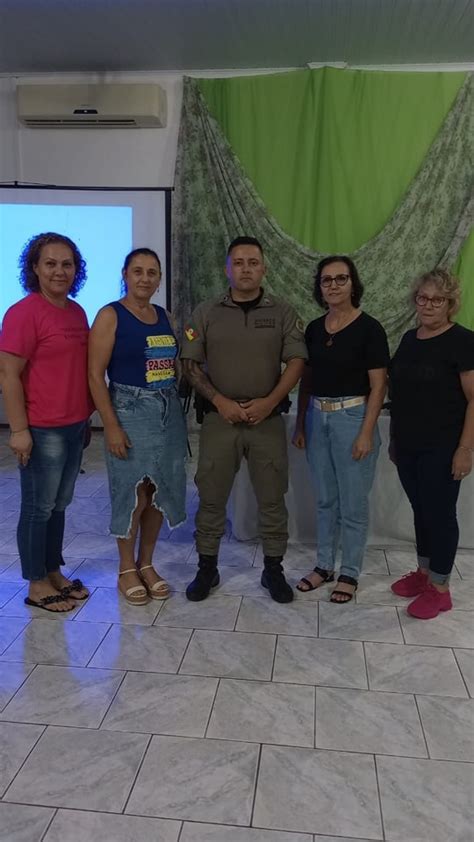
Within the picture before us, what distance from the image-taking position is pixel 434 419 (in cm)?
226

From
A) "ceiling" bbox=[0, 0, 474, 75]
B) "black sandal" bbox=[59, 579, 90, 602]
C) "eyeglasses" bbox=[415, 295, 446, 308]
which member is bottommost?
"black sandal" bbox=[59, 579, 90, 602]

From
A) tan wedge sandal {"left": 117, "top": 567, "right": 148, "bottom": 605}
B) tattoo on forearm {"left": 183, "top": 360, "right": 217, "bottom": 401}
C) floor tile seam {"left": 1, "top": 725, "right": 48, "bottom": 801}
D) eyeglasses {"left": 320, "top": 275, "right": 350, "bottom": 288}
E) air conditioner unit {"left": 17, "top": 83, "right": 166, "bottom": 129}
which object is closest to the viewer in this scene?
floor tile seam {"left": 1, "top": 725, "right": 48, "bottom": 801}

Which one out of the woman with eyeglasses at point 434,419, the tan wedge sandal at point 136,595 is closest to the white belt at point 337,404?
the woman with eyeglasses at point 434,419

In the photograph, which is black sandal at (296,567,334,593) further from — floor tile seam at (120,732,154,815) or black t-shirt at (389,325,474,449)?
floor tile seam at (120,732,154,815)

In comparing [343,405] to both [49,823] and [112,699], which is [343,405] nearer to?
[112,699]

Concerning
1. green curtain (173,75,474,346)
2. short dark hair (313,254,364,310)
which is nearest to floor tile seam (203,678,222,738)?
short dark hair (313,254,364,310)

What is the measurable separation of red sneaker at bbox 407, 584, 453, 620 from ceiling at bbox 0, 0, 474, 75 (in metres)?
3.23

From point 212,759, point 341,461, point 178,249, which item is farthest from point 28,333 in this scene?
point 178,249

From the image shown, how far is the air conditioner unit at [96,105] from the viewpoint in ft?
15.6

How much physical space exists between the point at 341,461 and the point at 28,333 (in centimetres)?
121

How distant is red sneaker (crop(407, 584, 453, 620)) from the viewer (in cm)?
241

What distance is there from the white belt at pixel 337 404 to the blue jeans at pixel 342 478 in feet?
0.05

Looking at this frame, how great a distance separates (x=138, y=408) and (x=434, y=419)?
41.4 inches

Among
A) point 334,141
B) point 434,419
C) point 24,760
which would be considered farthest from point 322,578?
point 334,141
